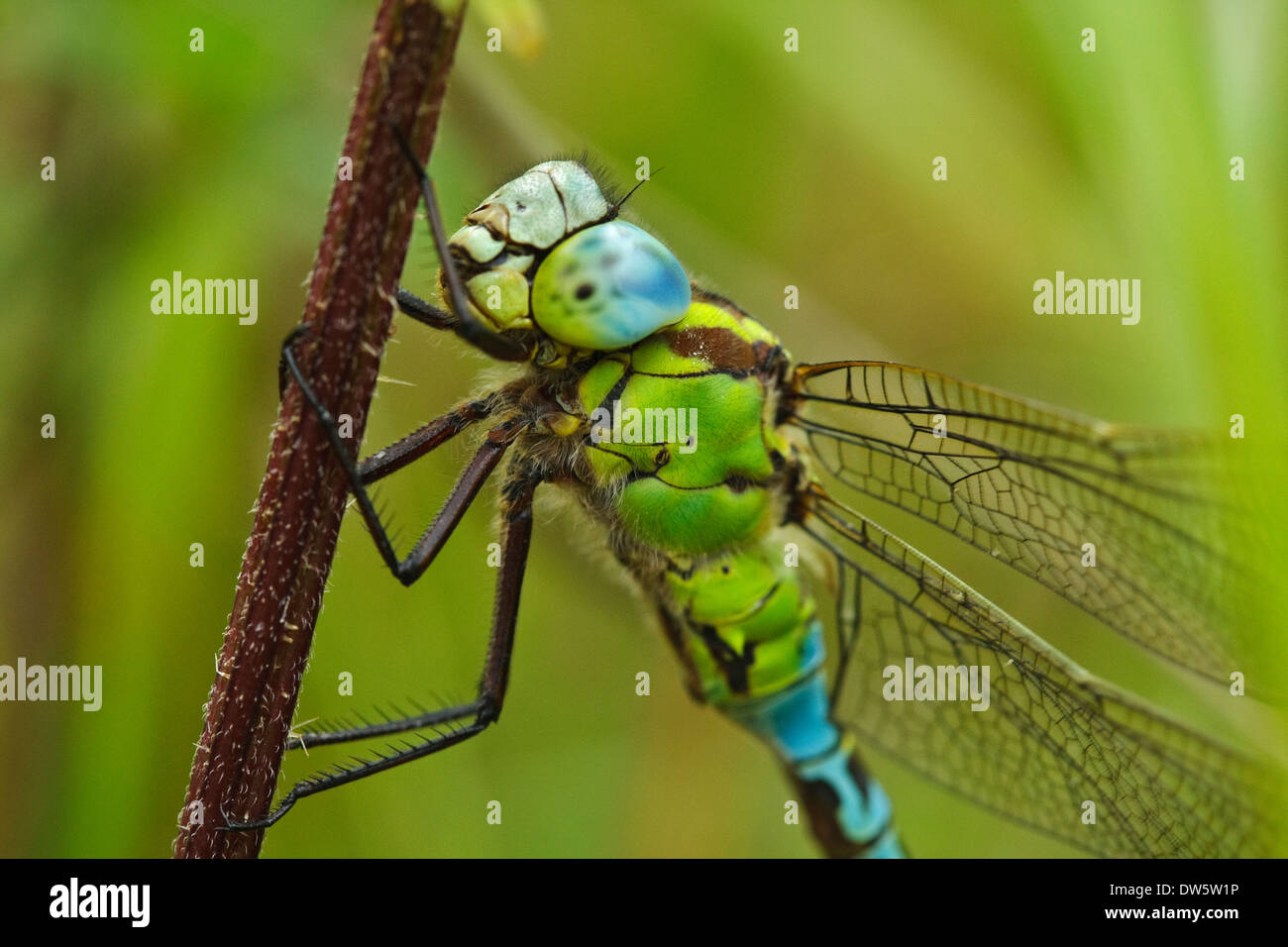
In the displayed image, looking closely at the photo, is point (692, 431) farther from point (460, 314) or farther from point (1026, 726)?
point (1026, 726)

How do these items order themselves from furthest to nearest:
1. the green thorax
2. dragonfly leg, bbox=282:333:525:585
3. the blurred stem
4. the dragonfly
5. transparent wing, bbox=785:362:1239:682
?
transparent wing, bbox=785:362:1239:682
the green thorax
the dragonfly
dragonfly leg, bbox=282:333:525:585
the blurred stem

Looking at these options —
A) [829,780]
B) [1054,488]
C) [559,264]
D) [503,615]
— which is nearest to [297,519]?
[559,264]

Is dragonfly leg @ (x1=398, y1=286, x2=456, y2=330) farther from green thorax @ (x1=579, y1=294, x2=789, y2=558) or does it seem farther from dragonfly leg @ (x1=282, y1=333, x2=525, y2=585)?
green thorax @ (x1=579, y1=294, x2=789, y2=558)

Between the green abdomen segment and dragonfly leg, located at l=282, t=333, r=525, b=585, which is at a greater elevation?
dragonfly leg, located at l=282, t=333, r=525, b=585

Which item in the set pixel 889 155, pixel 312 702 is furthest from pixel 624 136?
pixel 312 702

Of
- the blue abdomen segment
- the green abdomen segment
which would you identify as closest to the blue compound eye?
the green abdomen segment
